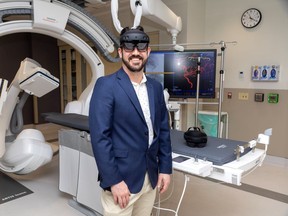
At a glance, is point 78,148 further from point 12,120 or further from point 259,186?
point 259,186

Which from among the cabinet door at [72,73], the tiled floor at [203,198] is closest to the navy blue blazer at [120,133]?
the tiled floor at [203,198]

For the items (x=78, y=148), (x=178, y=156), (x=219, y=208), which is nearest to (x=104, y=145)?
(x=178, y=156)

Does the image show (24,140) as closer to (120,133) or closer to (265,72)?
(120,133)

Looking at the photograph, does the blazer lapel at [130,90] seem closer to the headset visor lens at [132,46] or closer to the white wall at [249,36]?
the headset visor lens at [132,46]

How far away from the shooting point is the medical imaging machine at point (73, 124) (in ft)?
5.56

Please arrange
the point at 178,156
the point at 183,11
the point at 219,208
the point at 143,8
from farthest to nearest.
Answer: the point at 183,11 < the point at 219,208 < the point at 143,8 < the point at 178,156

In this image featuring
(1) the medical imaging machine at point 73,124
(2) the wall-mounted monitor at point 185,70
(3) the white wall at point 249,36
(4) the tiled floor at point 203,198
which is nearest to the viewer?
(1) the medical imaging machine at point 73,124

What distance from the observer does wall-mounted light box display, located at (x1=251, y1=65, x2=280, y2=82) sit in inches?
140

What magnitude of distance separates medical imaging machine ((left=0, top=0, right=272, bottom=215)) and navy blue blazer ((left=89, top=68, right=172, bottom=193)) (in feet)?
1.02

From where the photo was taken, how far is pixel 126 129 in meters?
1.28

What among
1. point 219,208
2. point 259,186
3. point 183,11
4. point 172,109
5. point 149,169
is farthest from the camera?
point 183,11

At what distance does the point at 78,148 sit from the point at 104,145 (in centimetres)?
119

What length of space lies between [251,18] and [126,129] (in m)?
3.32

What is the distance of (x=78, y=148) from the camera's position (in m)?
2.31
